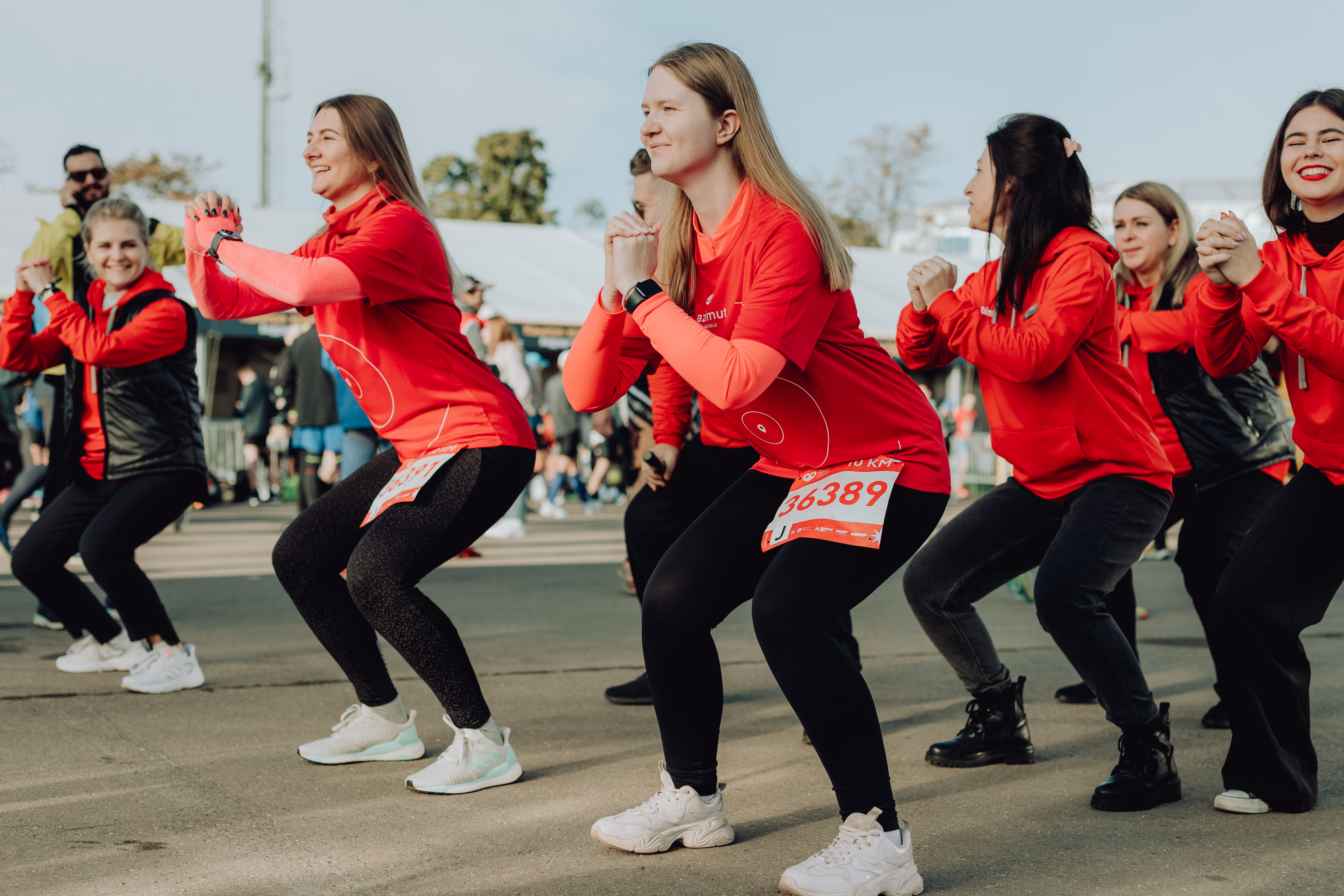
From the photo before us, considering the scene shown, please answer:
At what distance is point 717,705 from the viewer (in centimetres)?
306

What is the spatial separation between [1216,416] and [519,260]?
54.5 ft

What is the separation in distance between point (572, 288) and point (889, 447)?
55.6 feet

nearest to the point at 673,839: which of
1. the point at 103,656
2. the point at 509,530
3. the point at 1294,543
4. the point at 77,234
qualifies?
the point at 1294,543

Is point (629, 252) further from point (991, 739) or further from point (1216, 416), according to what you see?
point (1216, 416)

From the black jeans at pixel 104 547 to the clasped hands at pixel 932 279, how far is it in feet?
10.1

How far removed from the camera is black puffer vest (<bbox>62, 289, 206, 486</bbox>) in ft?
16.1

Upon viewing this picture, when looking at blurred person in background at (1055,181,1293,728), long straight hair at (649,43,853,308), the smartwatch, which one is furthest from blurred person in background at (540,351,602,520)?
the smartwatch

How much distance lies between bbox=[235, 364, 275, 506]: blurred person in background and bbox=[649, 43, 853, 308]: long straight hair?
12.4 m

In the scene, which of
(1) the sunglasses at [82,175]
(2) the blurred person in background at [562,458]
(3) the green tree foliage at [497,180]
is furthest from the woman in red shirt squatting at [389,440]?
(3) the green tree foliage at [497,180]

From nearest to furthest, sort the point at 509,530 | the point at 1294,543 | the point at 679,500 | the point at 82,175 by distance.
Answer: the point at 1294,543, the point at 679,500, the point at 82,175, the point at 509,530

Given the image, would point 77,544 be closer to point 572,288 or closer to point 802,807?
point 802,807

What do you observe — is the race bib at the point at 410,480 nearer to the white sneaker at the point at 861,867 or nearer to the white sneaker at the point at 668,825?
the white sneaker at the point at 668,825

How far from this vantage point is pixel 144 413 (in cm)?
491

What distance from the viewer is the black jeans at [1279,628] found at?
10.8 ft
